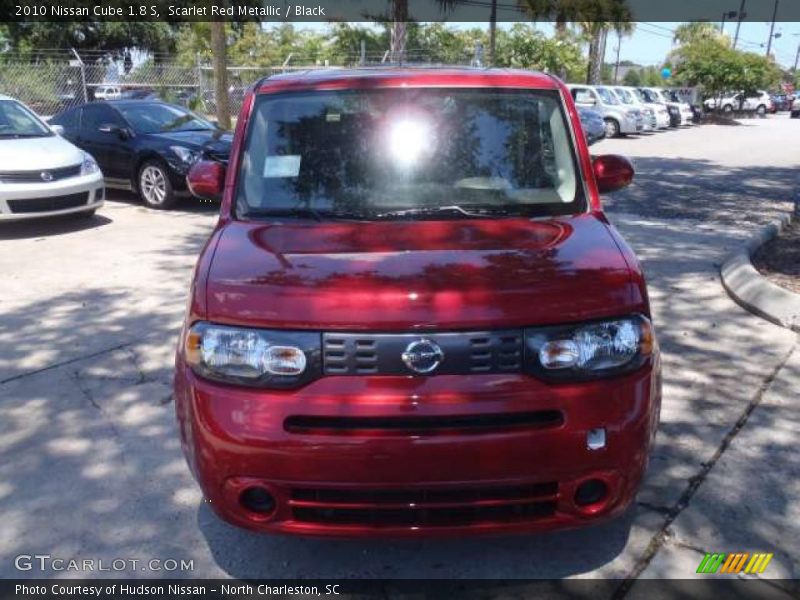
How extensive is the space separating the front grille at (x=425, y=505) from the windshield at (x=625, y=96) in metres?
26.4

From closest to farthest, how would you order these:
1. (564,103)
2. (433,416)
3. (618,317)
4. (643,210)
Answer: (433,416) < (618,317) < (564,103) < (643,210)

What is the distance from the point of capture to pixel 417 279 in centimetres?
249

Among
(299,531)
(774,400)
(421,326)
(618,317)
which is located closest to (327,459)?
(299,531)

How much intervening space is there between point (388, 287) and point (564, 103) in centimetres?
175

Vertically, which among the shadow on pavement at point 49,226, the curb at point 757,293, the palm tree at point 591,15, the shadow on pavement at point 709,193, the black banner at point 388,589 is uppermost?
the palm tree at point 591,15

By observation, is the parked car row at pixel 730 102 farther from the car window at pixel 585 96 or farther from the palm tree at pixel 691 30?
the palm tree at pixel 691 30

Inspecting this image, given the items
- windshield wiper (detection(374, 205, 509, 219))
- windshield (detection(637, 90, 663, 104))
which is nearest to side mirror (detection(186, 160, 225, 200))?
windshield wiper (detection(374, 205, 509, 219))

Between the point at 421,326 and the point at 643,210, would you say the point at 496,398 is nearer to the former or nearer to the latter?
the point at 421,326

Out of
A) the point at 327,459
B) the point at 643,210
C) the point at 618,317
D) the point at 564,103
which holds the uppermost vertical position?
the point at 564,103

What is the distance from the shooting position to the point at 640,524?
303cm

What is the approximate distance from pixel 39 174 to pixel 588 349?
7887mm

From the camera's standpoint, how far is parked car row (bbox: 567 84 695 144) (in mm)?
22661

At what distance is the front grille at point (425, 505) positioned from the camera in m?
2.40

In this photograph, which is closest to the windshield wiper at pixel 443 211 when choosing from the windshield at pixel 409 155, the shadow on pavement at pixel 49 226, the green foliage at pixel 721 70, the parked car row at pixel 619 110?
the windshield at pixel 409 155
